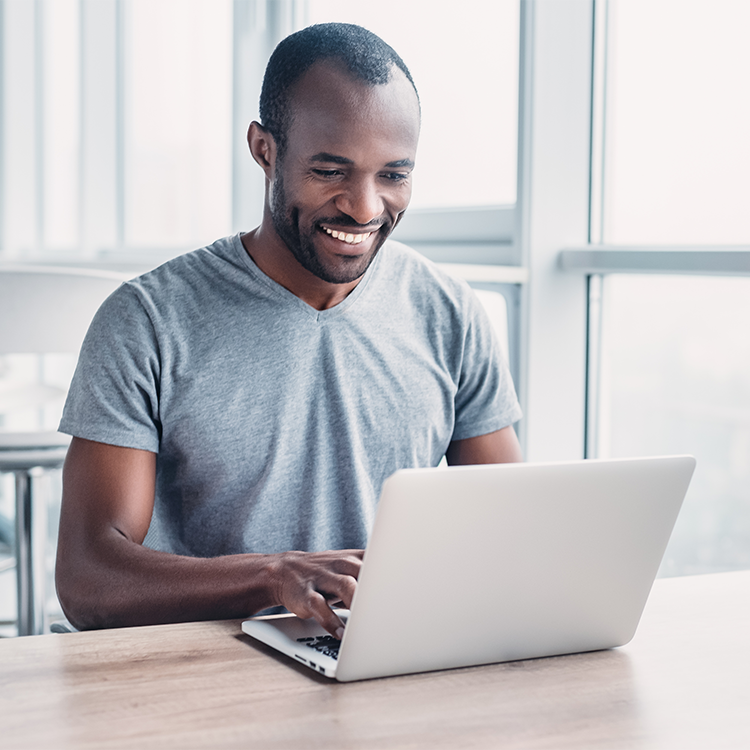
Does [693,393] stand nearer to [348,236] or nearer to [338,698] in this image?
[348,236]

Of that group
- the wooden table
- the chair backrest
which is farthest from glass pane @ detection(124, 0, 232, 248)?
the wooden table

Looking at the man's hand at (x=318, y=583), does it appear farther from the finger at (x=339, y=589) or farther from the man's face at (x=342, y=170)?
the man's face at (x=342, y=170)

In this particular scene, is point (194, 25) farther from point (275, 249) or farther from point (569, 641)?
point (569, 641)

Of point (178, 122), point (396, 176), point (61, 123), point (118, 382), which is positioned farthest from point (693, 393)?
point (61, 123)

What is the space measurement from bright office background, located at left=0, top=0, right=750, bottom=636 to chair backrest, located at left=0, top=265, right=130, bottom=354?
1.25ft

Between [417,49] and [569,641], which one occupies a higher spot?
[417,49]

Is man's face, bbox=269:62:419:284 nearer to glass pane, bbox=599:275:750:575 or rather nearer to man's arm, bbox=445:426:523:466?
man's arm, bbox=445:426:523:466

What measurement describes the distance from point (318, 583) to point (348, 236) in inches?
19.7

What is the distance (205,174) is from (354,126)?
236 centimetres

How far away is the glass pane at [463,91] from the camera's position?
2.14 metres

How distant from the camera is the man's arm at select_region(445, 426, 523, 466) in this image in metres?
1.33

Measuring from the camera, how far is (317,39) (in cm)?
121

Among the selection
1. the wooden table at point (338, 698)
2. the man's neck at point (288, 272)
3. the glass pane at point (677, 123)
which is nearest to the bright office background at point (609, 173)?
the glass pane at point (677, 123)

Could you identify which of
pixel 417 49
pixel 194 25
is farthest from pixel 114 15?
pixel 417 49
